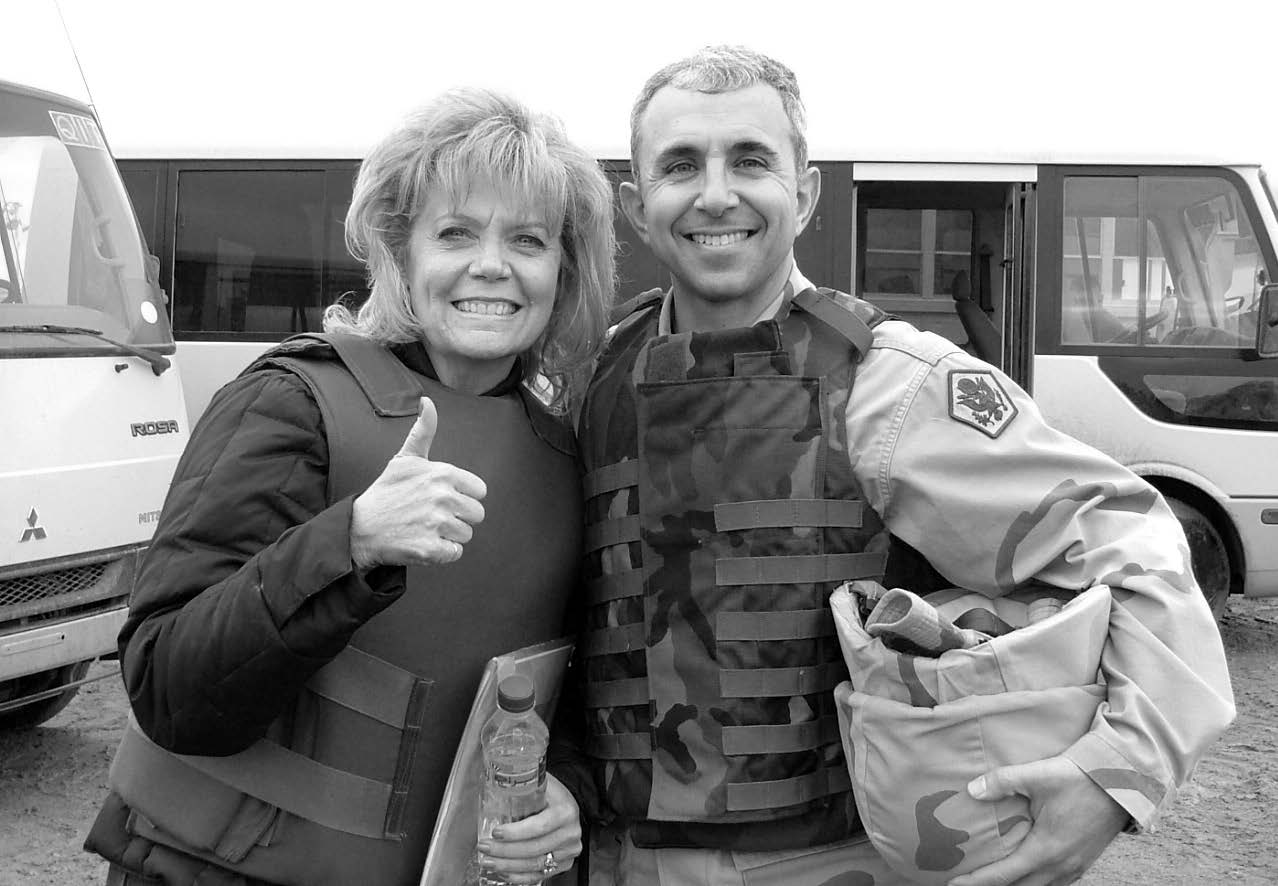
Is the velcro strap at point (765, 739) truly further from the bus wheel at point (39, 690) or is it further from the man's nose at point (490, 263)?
the bus wheel at point (39, 690)

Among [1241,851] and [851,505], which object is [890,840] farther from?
[1241,851]

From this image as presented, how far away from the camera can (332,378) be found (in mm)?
1744

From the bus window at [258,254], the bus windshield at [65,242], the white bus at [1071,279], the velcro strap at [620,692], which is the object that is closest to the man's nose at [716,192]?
the velcro strap at [620,692]

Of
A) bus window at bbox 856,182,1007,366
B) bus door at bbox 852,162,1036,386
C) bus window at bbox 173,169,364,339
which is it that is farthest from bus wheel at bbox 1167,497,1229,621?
bus window at bbox 173,169,364,339


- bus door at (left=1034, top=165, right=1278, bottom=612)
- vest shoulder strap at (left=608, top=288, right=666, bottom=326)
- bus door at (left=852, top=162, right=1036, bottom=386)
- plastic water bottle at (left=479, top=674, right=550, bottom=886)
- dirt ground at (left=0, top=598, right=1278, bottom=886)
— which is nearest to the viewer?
plastic water bottle at (left=479, top=674, right=550, bottom=886)

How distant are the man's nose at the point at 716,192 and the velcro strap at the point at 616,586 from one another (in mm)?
614

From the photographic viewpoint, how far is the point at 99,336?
460cm

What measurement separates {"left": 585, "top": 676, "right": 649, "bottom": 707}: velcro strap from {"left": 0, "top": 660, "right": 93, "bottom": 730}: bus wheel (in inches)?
141

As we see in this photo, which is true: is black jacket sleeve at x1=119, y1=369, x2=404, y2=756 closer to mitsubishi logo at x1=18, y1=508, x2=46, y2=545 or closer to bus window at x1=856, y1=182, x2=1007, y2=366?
mitsubishi logo at x1=18, y1=508, x2=46, y2=545

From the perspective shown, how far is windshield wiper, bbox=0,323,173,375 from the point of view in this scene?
14.2 ft

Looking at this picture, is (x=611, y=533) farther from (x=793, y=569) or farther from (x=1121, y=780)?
(x=1121, y=780)

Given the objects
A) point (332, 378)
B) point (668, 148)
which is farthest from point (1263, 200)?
point (332, 378)

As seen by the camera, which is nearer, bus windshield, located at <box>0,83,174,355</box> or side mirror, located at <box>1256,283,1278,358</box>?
bus windshield, located at <box>0,83,174,355</box>

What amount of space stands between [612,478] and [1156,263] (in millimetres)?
6001
